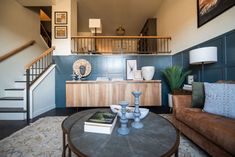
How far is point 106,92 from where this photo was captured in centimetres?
340

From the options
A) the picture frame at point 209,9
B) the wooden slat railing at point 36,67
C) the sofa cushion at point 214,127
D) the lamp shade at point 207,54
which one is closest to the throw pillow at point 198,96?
the sofa cushion at point 214,127

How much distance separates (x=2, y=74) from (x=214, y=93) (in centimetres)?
432

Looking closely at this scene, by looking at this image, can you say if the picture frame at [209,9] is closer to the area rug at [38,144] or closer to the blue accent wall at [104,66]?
the blue accent wall at [104,66]

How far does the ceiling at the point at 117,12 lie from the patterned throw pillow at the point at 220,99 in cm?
411

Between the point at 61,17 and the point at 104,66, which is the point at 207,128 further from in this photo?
the point at 61,17

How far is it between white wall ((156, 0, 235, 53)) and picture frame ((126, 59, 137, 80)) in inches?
45.9

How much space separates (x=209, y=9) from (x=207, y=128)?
2081mm

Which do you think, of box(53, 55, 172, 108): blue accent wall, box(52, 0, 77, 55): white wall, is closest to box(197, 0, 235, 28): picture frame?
box(53, 55, 172, 108): blue accent wall

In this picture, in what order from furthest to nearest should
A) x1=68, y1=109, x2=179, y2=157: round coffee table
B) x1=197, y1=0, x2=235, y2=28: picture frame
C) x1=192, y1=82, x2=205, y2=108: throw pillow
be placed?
x1=197, y1=0, x2=235, y2=28: picture frame < x1=192, y1=82, x2=205, y2=108: throw pillow < x1=68, y1=109, x2=179, y2=157: round coffee table

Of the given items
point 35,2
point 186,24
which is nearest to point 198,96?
point 186,24

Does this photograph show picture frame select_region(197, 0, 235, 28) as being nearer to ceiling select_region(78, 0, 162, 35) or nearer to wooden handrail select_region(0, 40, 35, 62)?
ceiling select_region(78, 0, 162, 35)

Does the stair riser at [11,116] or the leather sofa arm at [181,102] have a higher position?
the leather sofa arm at [181,102]

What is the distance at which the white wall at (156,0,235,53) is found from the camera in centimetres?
214

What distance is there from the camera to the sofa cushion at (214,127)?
111 cm
